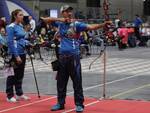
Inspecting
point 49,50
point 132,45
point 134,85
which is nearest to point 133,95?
point 134,85

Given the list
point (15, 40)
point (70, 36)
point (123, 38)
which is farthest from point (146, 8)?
point (70, 36)

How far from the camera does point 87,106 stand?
10.8 meters

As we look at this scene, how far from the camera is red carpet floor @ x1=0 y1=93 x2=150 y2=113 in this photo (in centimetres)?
1029

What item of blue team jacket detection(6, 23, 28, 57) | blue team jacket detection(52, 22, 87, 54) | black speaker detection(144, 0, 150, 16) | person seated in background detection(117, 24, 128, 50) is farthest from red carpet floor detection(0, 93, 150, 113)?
black speaker detection(144, 0, 150, 16)

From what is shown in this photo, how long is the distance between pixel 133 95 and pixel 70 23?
10.00ft

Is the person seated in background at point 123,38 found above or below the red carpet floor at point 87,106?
below

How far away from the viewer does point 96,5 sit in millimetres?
50219

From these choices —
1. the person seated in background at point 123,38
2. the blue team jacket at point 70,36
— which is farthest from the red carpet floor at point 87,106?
the person seated in background at point 123,38

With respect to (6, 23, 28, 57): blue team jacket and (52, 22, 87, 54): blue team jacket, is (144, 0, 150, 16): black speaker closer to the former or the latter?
(6, 23, 28, 57): blue team jacket

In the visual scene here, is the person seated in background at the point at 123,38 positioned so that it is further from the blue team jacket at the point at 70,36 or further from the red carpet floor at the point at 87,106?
the blue team jacket at the point at 70,36

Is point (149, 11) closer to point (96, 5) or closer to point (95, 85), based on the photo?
point (96, 5)

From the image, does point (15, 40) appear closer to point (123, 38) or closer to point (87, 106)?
point (87, 106)

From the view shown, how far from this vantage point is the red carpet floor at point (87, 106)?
33.8ft

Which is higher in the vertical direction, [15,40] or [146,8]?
[15,40]
